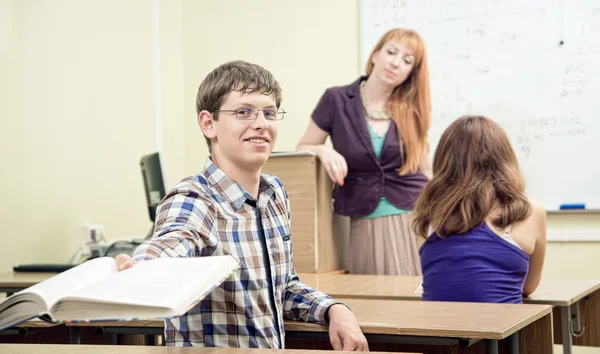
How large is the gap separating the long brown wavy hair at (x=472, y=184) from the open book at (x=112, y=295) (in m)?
1.32

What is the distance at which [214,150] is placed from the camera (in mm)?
1610

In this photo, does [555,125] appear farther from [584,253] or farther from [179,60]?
[179,60]

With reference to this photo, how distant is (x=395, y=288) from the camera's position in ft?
8.12

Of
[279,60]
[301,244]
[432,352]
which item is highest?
[279,60]

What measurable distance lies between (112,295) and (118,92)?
362cm

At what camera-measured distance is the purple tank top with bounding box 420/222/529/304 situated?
221cm

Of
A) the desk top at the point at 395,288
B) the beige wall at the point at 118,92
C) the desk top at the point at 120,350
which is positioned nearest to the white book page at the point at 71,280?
the desk top at the point at 120,350

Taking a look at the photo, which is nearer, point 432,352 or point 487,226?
point 432,352

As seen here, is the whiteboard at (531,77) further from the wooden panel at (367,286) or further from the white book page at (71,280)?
the white book page at (71,280)

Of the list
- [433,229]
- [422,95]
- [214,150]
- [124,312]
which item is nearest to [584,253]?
[422,95]

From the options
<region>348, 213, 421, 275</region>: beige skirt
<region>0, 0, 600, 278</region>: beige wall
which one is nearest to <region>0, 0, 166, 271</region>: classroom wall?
<region>0, 0, 600, 278</region>: beige wall

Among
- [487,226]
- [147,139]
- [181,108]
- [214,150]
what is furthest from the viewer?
[181,108]

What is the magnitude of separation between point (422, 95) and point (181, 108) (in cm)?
230

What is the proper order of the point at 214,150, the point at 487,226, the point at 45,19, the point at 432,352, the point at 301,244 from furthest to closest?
the point at 45,19 → the point at 301,244 → the point at 487,226 → the point at 432,352 → the point at 214,150
